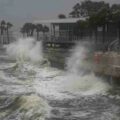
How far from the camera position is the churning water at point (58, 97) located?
18466 mm

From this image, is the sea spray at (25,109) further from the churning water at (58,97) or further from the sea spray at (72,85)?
the sea spray at (72,85)

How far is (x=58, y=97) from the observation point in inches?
908

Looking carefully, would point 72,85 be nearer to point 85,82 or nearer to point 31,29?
point 85,82

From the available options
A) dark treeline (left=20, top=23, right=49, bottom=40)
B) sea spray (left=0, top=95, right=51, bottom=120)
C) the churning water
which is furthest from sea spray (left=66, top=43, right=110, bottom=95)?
dark treeline (left=20, top=23, right=49, bottom=40)

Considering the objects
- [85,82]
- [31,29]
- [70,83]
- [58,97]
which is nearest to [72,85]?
[85,82]

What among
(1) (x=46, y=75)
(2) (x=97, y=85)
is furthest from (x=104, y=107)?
(1) (x=46, y=75)

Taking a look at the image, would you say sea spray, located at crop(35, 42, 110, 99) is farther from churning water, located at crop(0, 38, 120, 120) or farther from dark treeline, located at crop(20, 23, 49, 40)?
dark treeline, located at crop(20, 23, 49, 40)

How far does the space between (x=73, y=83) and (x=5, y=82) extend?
5.40 meters

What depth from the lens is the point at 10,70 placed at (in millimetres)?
40875

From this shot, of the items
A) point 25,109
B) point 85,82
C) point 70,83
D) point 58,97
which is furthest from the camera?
point 70,83

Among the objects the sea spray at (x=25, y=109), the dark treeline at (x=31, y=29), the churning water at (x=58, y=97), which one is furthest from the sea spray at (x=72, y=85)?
the dark treeline at (x=31, y=29)

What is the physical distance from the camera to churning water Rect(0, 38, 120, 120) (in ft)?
60.6

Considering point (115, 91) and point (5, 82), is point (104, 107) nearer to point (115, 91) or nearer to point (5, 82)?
point (115, 91)

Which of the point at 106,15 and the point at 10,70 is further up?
the point at 106,15
